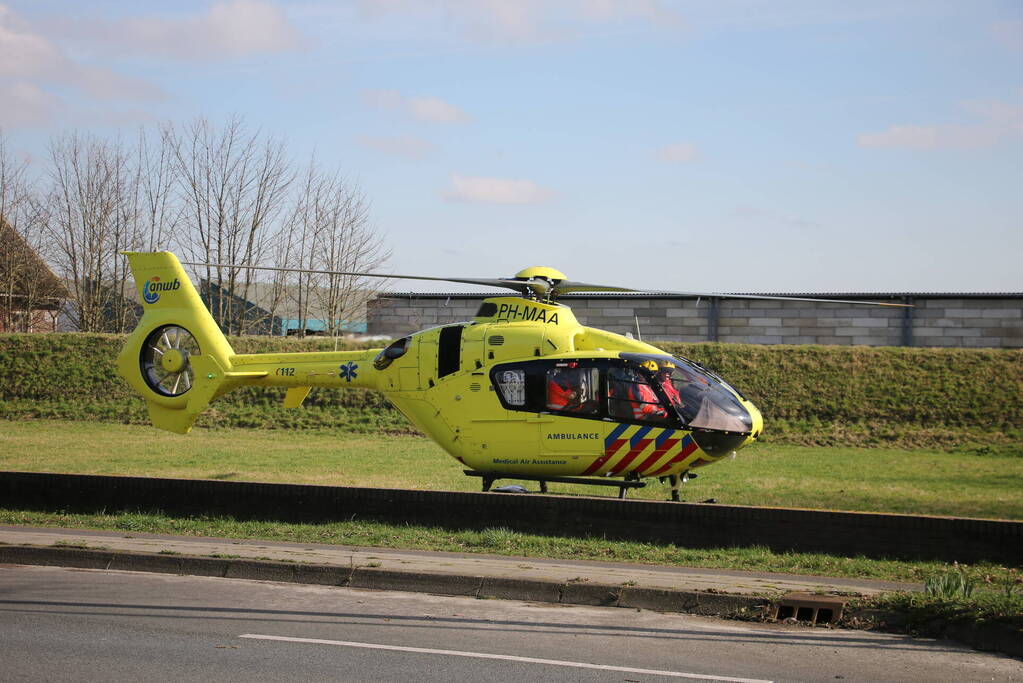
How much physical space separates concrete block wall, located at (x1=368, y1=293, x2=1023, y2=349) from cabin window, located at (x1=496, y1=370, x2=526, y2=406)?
2006 centimetres

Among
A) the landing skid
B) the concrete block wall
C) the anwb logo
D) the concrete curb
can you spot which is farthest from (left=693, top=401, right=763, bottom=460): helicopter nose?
the concrete block wall

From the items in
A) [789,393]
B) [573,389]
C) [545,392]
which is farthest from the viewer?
[789,393]

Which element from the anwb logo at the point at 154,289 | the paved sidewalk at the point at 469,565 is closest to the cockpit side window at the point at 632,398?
the paved sidewalk at the point at 469,565

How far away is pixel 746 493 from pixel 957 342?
20.5m

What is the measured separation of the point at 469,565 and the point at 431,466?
11547mm

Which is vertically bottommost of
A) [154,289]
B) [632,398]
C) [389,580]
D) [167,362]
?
[389,580]

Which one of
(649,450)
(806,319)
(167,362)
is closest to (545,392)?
(649,450)

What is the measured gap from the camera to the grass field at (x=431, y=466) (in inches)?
740

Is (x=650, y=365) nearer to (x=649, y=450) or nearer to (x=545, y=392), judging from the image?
(x=649, y=450)

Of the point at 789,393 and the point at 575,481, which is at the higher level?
the point at 789,393

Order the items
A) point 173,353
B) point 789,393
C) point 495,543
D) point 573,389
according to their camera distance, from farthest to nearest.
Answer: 1. point 789,393
2. point 173,353
3. point 573,389
4. point 495,543

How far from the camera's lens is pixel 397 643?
8281 millimetres

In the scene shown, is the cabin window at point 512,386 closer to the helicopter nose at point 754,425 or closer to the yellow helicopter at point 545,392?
the yellow helicopter at point 545,392

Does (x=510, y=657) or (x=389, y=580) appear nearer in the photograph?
(x=510, y=657)
